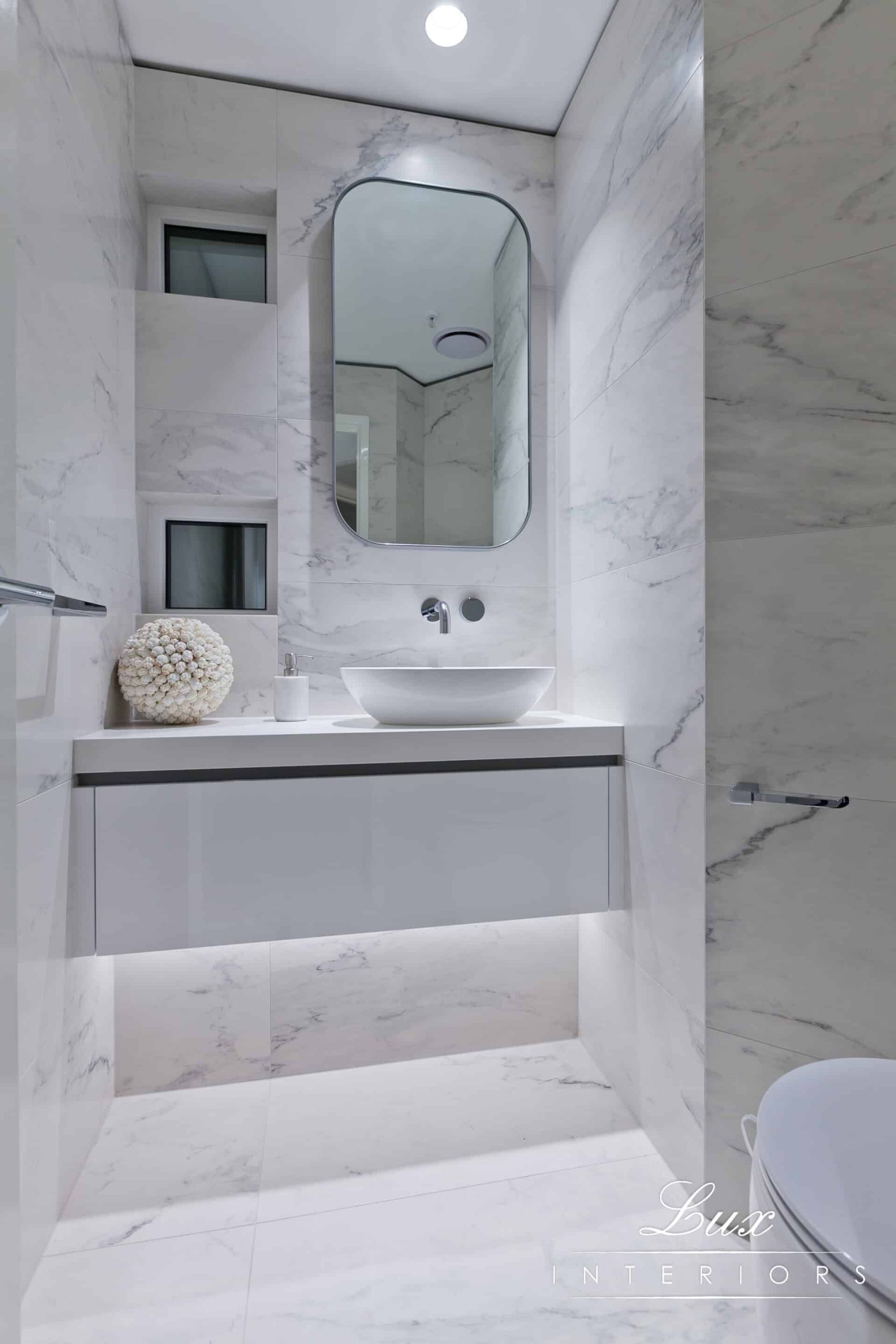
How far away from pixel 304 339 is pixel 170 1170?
1.91 m

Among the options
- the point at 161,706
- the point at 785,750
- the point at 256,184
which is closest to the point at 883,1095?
the point at 785,750

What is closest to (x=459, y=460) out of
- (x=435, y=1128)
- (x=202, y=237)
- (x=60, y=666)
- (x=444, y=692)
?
(x=444, y=692)

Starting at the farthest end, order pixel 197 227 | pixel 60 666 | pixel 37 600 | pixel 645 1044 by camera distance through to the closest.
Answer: pixel 197 227
pixel 645 1044
pixel 60 666
pixel 37 600

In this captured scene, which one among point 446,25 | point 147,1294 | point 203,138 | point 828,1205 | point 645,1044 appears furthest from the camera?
point 203,138

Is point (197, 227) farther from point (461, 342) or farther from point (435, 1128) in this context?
point (435, 1128)

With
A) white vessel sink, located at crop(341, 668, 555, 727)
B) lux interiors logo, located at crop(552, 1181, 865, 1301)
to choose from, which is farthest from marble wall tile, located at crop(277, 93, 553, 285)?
lux interiors logo, located at crop(552, 1181, 865, 1301)

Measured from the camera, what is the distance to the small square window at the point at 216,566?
1815 millimetres

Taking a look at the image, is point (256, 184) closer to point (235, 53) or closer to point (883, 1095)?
point (235, 53)

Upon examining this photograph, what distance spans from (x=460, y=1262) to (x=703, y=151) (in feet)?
6.27

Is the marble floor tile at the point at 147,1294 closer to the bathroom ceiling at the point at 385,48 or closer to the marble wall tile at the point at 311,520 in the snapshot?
the marble wall tile at the point at 311,520

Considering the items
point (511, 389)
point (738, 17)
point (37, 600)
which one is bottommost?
point (37, 600)

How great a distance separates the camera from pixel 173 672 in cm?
148

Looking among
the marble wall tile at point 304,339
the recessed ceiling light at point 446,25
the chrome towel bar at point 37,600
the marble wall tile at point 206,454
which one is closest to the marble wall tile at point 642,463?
the marble wall tile at point 304,339

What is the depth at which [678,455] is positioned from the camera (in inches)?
50.4
